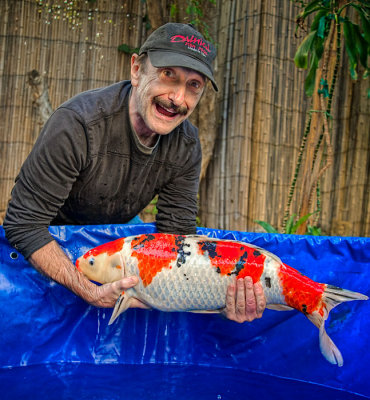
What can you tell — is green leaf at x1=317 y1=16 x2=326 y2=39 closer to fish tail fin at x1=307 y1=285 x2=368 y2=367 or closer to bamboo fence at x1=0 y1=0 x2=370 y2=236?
bamboo fence at x1=0 y1=0 x2=370 y2=236

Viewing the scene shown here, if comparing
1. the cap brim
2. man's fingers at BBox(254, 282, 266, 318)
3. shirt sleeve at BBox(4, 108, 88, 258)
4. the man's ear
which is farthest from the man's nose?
man's fingers at BBox(254, 282, 266, 318)

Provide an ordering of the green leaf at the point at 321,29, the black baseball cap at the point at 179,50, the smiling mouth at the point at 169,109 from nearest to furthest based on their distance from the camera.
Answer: the black baseball cap at the point at 179,50
the smiling mouth at the point at 169,109
the green leaf at the point at 321,29

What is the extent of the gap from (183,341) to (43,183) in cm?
105

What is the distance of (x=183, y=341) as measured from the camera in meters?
2.41

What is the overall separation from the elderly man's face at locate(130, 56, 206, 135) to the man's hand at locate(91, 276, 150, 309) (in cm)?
72

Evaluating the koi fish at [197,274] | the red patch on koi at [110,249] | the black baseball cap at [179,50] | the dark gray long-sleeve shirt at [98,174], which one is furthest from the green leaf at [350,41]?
the red patch on koi at [110,249]

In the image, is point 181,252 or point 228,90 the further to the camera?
point 228,90

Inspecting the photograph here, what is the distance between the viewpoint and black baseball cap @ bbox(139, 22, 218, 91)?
2092mm

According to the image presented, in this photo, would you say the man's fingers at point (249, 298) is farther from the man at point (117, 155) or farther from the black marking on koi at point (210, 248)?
the black marking on koi at point (210, 248)

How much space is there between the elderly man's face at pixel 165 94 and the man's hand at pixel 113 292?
2.36 ft

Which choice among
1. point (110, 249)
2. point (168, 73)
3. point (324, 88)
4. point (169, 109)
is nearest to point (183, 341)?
point (110, 249)

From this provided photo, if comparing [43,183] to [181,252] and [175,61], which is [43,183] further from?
[175,61]

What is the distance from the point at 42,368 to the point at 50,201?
78 centimetres

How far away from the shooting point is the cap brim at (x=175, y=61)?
2076mm
